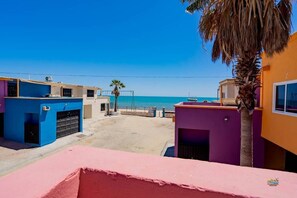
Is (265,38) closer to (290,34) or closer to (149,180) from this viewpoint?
(290,34)

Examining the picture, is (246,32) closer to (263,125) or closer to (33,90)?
(263,125)

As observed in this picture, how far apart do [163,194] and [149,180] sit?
0.17 m

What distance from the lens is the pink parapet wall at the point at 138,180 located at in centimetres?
141

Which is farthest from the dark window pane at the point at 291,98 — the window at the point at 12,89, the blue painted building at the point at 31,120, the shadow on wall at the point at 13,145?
the window at the point at 12,89

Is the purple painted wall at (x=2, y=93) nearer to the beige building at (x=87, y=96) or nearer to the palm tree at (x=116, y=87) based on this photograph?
the beige building at (x=87, y=96)

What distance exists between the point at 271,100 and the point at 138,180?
29.7ft

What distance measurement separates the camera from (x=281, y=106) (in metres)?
7.70

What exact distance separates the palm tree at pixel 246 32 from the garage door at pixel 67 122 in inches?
673

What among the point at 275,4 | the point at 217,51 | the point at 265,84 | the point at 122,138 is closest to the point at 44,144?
the point at 122,138

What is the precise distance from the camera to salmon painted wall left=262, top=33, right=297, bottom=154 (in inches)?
261

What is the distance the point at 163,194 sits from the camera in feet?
5.13

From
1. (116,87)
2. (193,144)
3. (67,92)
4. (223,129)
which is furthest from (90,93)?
(223,129)

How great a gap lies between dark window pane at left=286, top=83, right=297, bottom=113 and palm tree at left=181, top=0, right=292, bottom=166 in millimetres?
1161

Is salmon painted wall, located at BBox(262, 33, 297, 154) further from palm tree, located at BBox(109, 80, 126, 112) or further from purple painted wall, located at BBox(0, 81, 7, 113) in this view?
palm tree, located at BBox(109, 80, 126, 112)
